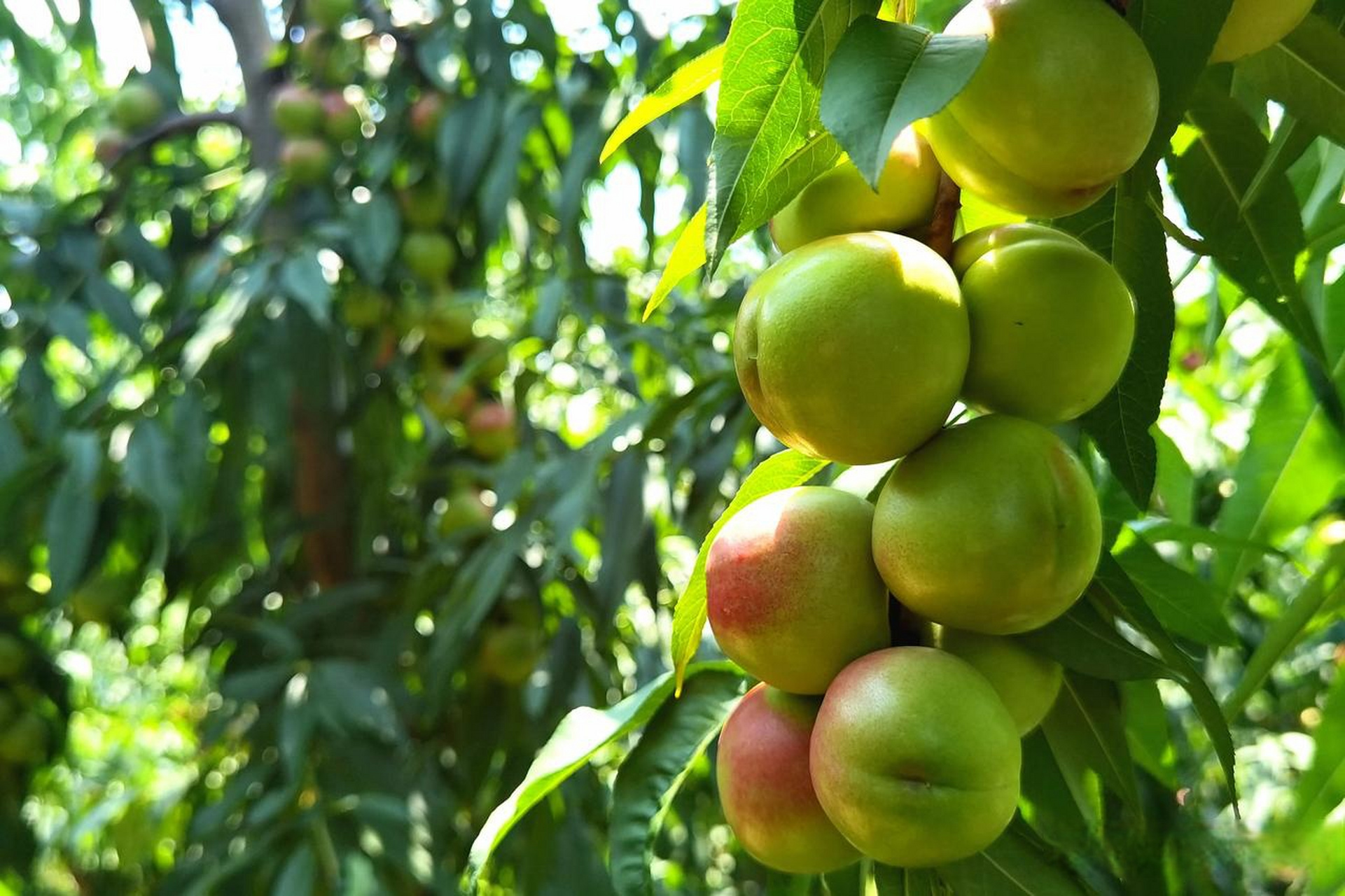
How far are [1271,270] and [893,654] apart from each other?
25 centimetres

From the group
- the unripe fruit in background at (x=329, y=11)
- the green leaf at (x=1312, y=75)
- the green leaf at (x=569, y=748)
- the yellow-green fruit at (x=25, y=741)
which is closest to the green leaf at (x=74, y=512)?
the yellow-green fruit at (x=25, y=741)

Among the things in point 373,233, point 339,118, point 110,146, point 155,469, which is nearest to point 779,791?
point 155,469

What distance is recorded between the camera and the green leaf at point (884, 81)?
0.36 m

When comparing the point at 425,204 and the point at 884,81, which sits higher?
the point at 884,81

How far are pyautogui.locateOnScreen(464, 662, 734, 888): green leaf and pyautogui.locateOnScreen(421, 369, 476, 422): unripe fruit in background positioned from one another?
1.26 meters

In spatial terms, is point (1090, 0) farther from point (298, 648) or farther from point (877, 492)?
point (298, 648)

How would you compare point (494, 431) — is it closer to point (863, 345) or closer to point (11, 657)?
point (11, 657)

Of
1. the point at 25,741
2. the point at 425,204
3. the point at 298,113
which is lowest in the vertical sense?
the point at 25,741

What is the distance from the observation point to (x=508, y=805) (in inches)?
18.9

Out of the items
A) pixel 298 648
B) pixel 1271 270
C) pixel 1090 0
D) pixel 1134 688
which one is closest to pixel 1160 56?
pixel 1090 0

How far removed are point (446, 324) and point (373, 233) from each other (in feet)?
0.70

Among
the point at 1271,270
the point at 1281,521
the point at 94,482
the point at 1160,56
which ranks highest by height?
the point at 1160,56

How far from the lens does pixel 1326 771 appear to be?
64 centimetres

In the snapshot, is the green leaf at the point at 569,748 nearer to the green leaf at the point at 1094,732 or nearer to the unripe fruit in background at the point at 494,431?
the green leaf at the point at 1094,732
